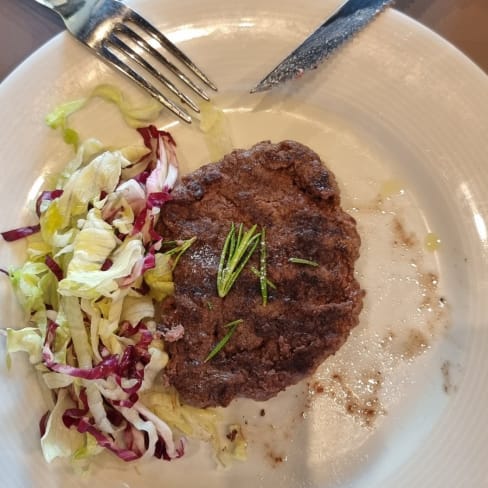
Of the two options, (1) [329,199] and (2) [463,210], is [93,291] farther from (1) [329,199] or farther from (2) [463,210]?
(2) [463,210]

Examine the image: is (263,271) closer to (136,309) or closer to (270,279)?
(270,279)

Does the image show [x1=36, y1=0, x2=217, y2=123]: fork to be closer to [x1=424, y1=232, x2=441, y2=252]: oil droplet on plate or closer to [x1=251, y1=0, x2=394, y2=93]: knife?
[x1=251, y1=0, x2=394, y2=93]: knife

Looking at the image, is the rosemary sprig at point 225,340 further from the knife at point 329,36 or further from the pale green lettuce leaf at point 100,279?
the knife at point 329,36

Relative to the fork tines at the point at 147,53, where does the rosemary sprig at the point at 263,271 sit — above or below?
below

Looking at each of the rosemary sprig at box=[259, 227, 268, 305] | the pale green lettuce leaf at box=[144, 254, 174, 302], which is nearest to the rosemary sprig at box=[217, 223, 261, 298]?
the rosemary sprig at box=[259, 227, 268, 305]

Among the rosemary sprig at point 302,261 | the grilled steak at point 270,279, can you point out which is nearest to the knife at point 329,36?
the grilled steak at point 270,279

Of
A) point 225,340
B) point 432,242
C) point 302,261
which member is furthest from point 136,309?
point 432,242
